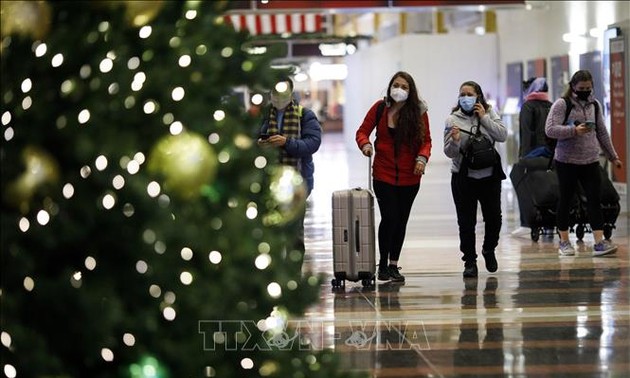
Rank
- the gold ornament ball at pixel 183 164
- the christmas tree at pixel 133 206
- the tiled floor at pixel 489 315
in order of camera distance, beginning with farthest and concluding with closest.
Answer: the tiled floor at pixel 489 315, the gold ornament ball at pixel 183 164, the christmas tree at pixel 133 206

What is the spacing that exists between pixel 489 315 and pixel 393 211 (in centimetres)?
192

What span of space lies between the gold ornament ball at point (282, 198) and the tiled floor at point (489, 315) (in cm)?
153

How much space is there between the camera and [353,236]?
36.4 ft

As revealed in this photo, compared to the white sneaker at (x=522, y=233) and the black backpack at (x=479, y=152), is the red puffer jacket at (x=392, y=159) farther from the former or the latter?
the white sneaker at (x=522, y=233)

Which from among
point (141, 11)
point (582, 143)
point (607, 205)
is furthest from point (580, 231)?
point (141, 11)

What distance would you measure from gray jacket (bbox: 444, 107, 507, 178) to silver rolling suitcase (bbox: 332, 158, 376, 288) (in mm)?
860

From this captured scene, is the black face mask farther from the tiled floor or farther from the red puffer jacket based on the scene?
the red puffer jacket

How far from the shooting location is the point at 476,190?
459 inches

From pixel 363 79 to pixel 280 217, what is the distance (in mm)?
34541

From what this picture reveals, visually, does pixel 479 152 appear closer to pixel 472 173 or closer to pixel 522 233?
pixel 472 173

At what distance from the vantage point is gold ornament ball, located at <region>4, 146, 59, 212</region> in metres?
3.94

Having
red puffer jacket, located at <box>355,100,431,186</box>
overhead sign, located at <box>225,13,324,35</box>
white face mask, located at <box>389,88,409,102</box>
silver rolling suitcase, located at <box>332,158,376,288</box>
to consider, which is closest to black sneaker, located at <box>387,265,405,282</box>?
silver rolling suitcase, located at <box>332,158,376,288</box>

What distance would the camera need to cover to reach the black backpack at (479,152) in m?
11.4

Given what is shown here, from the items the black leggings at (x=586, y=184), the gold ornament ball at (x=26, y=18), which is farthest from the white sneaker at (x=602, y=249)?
the gold ornament ball at (x=26, y=18)
